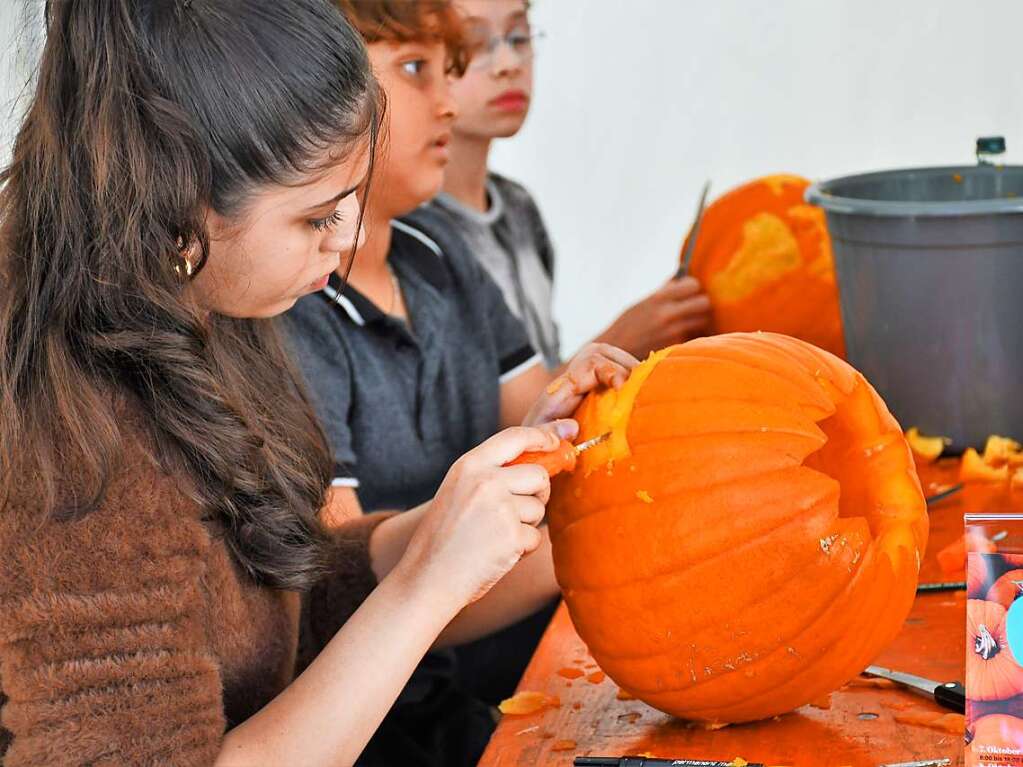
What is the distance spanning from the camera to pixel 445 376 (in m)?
1.60

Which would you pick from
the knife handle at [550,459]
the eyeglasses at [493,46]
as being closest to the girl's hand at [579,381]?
the knife handle at [550,459]

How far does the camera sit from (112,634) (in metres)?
0.82

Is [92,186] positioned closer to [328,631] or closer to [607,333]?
[328,631]

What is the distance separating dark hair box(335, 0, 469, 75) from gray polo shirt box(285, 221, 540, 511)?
0.93 ft

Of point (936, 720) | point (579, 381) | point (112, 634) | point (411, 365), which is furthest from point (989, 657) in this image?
point (411, 365)

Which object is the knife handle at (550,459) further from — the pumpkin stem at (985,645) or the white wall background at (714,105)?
the white wall background at (714,105)

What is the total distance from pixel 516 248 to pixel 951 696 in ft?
4.53

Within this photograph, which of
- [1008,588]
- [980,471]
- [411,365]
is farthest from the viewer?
[411,365]

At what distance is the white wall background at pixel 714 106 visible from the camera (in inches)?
100

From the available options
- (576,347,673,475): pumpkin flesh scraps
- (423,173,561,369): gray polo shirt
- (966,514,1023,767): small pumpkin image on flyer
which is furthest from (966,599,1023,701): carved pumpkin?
(423,173,561,369): gray polo shirt

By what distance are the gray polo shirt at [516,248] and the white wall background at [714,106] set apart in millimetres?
737

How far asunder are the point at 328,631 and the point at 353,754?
350 mm

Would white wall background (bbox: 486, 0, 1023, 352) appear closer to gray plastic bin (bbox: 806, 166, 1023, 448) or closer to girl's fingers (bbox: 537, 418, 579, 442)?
gray plastic bin (bbox: 806, 166, 1023, 448)

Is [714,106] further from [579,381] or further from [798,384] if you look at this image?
[798,384]
